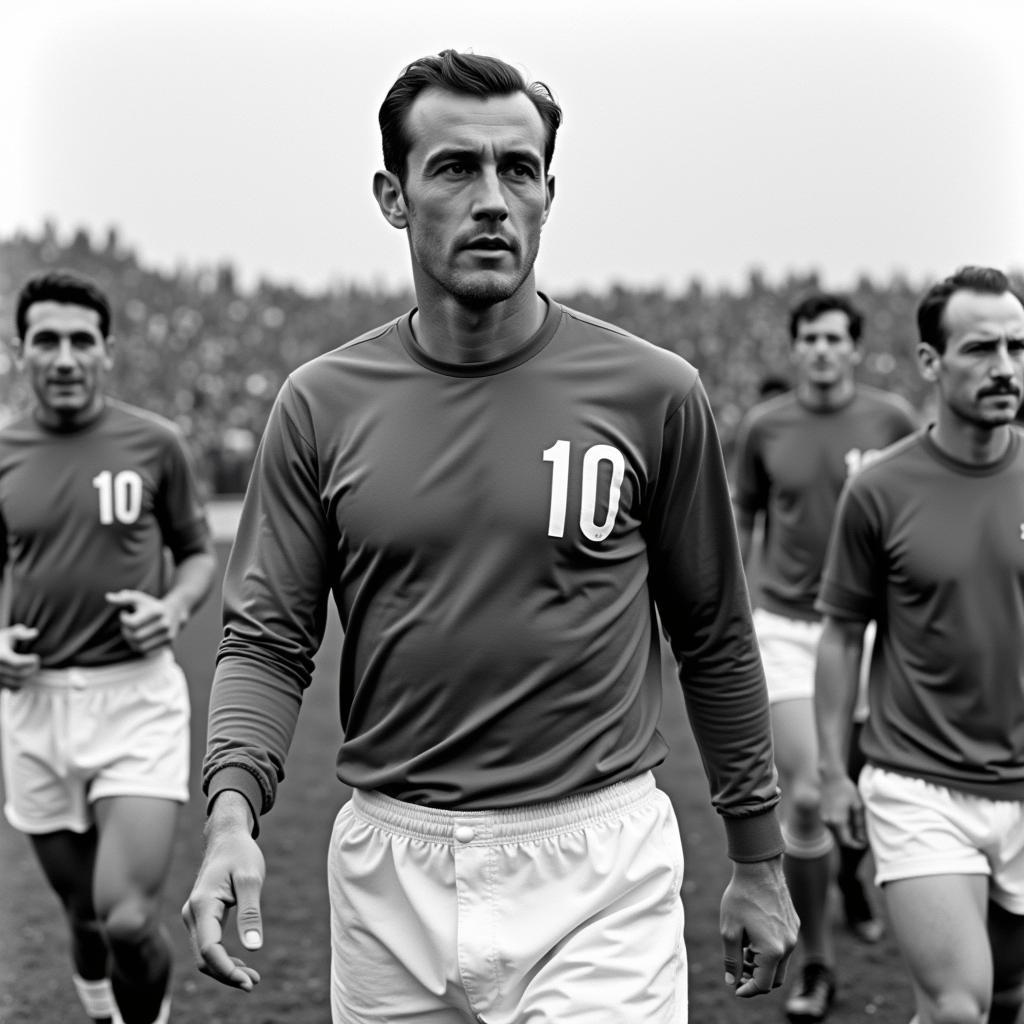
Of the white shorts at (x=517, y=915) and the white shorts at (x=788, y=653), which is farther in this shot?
the white shorts at (x=788, y=653)

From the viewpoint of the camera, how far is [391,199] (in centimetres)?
306

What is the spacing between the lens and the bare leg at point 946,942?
3990 mm

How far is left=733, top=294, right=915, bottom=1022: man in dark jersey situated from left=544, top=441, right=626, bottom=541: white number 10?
3.60m

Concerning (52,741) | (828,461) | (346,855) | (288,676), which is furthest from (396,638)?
(828,461)

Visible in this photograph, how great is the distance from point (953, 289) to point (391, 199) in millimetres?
2232

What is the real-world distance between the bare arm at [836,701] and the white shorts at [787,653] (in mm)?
1670

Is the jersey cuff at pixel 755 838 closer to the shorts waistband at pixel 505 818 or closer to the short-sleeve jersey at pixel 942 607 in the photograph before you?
the shorts waistband at pixel 505 818

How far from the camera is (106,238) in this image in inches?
1193

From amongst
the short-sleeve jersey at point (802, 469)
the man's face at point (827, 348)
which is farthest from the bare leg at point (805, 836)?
the man's face at point (827, 348)

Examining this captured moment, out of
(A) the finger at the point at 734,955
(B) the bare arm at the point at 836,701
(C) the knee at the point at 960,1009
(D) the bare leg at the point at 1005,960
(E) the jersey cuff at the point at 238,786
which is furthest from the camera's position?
(B) the bare arm at the point at 836,701

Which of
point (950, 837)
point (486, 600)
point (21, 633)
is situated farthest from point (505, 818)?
point (21, 633)

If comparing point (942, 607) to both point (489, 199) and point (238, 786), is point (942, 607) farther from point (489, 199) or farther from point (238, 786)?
point (238, 786)

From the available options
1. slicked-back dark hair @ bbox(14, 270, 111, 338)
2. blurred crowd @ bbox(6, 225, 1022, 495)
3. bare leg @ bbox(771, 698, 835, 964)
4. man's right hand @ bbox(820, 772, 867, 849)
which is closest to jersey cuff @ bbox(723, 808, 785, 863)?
man's right hand @ bbox(820, 772, 867, 849)

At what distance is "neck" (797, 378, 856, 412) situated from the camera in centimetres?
729
